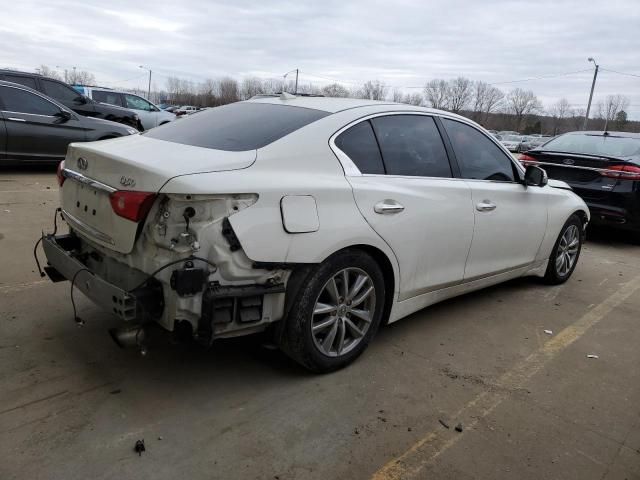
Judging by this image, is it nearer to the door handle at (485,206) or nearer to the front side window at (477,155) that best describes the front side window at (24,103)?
the front side window at (477,155)

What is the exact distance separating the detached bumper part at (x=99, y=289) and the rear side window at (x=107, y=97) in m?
13.3

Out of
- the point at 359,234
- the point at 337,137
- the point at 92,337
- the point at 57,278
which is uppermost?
the point at 337,137

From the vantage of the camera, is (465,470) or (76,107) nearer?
(465,470)

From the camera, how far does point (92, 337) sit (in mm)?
3598

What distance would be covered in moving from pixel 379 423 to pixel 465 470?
49 cm

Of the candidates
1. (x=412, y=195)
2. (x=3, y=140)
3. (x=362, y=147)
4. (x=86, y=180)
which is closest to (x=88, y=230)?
(x=86, y=180)

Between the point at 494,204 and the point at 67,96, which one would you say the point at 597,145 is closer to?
the point at 494,204

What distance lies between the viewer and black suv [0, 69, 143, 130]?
11.0m

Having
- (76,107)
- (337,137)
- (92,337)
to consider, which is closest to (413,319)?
(337,137)

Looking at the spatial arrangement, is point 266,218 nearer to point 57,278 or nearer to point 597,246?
point 57,278

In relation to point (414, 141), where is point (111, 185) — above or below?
below

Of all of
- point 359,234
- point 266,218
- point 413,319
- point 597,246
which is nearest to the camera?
point 266,218

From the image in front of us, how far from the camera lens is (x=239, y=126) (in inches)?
135

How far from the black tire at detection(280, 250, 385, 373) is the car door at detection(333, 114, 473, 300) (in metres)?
0.22
